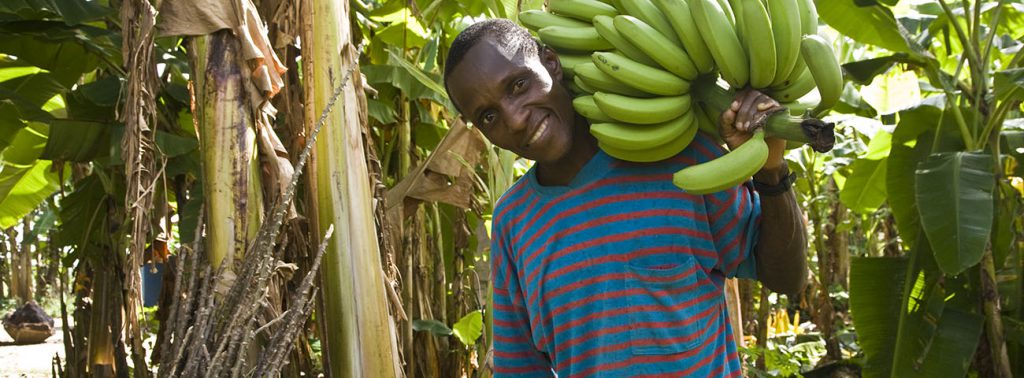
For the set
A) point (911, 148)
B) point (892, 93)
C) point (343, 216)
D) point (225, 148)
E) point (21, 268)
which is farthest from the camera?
point (21, 268)

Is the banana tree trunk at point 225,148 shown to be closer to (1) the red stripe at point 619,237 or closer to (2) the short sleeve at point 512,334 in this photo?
(2) the short sleeve at point 512,334

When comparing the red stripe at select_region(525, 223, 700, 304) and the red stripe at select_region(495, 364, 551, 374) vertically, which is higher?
the red stripe at select_region(525, 223, 700, 304)

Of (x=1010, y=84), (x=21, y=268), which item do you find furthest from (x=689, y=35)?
(x=21, y=268)

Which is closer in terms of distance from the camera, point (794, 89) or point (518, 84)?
point (794, 89)

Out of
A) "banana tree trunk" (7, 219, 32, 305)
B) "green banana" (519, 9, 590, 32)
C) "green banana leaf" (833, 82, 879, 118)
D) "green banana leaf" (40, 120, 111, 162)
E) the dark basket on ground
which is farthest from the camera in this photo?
"banana tree trunk" (7, 219, 32, 305)

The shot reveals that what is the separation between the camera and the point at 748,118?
1.24 meters

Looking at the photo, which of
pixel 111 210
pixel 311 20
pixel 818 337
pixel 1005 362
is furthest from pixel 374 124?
pixel 818 337

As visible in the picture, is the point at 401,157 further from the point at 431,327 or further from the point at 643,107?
the point at 643,107

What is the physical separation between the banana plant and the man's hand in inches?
69.3

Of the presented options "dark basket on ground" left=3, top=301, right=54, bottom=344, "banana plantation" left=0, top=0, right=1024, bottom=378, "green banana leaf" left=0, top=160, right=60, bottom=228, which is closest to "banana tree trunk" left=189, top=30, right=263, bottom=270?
"banana plantation" left=0, top=0, right=1024, bottom=378

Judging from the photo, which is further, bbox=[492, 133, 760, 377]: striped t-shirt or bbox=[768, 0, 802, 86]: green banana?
bbox=[492, 133, 760, 377]: striped t-shirt

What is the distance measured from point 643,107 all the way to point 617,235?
0.74 ft

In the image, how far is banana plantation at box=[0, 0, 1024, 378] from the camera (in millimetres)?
1389

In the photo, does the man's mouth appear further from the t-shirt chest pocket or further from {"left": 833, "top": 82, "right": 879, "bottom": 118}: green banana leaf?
{"left": 833, "top": 82, "right": 879, "bottom": 118}: green banana leaf
